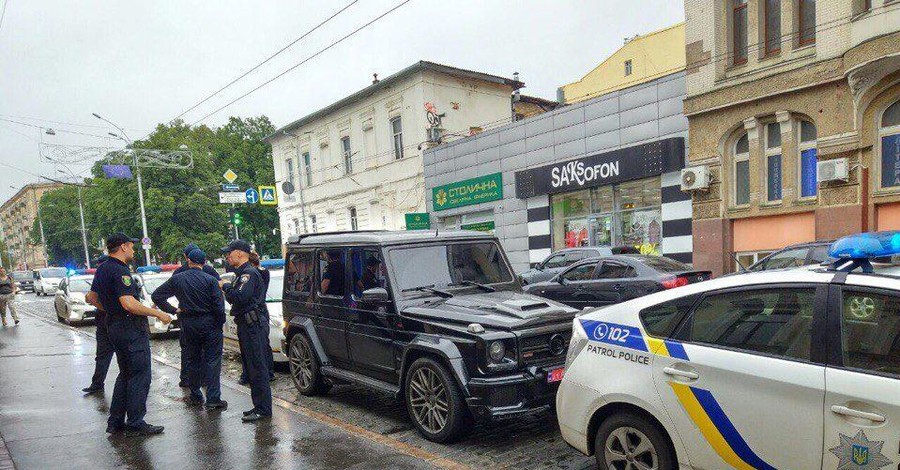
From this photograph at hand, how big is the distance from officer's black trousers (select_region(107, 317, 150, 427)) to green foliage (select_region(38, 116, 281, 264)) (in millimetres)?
32114

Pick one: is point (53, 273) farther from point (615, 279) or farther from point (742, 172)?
point (742, 172)

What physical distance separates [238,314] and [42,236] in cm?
8686

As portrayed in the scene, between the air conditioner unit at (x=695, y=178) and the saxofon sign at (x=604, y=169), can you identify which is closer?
the air conditioner unit at (x=695, y=178)

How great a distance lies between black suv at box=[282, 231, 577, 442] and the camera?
4574 mm

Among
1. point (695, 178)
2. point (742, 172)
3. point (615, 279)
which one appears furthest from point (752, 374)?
point (742, 172)

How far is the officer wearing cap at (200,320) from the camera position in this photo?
20.6 ft

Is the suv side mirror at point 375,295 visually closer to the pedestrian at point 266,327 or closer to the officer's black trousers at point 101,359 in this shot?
the pedestrian at point 266,327

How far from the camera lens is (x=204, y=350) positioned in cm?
649

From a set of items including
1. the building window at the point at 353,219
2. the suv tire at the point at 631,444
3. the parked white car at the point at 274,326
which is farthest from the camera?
the building window at the point at 353,219

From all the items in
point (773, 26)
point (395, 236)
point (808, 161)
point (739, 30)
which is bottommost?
point (395, 236)

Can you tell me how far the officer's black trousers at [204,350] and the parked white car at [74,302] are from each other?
34.5 ft

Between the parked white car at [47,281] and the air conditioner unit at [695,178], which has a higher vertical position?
the air conditioner unit at [695,178]

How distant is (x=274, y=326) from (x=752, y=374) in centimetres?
683

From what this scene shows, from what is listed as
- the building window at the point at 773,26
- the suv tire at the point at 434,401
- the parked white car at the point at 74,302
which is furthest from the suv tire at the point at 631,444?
the parked white car at the point at 74,302
